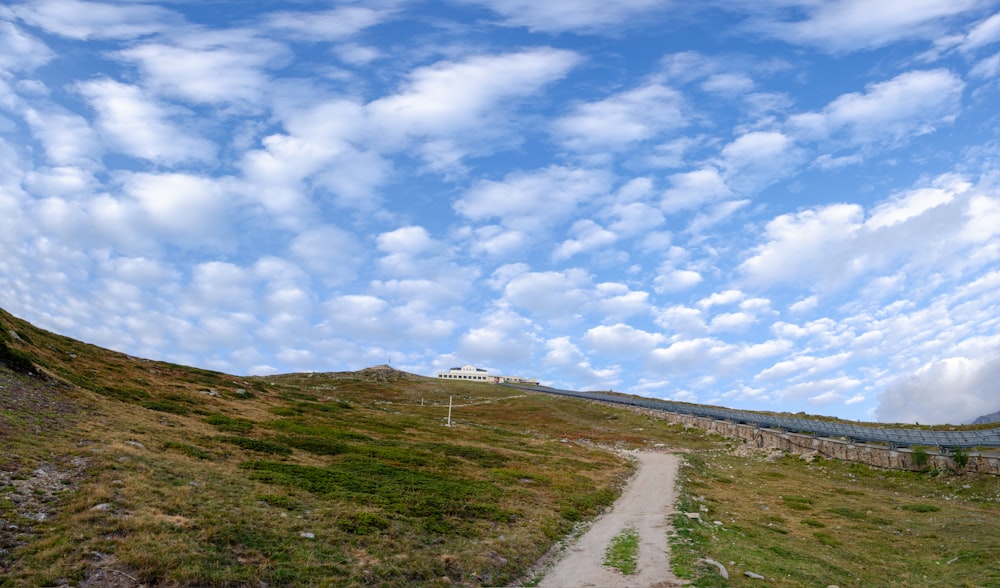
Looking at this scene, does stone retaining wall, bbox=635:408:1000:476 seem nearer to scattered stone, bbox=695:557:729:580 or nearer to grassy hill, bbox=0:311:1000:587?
grassy hill, bbox=0:311:1000:587

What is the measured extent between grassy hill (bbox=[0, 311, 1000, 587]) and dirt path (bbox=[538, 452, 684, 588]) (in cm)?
114

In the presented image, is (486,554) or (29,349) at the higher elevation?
(29,349)

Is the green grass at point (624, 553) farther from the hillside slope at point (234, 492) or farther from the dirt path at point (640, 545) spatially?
the hillside slope at point (234, 492)

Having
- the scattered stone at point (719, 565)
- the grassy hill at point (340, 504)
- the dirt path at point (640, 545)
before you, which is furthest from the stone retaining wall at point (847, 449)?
the scattered stone at point (719, 565)

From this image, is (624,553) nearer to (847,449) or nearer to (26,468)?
(26,468)

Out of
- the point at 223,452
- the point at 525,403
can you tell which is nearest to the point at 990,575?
the point at 223,452

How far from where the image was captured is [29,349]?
3916 centimetres

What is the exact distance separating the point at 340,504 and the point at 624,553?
12.9 metres

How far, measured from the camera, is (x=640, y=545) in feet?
76.7

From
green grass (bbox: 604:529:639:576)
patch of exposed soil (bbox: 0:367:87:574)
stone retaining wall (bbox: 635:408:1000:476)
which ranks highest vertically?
stone retaining wall (bbox: 635:408:1000:476)

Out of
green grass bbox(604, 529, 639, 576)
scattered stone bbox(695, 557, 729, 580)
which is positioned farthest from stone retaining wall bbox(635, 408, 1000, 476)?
scattered stone bbox(695, 557, 729, 580)

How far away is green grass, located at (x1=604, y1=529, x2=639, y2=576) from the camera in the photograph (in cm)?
2009

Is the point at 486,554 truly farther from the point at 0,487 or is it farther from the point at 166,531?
the point at 0,487

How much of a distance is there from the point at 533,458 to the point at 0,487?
38245 millimetres
